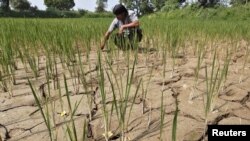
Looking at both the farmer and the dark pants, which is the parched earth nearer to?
the dark pants

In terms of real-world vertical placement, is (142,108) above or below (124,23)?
below

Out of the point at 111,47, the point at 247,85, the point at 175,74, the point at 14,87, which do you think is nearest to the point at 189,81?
the point at 175,74

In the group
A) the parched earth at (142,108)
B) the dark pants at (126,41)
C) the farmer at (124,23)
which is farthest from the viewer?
the farmer at (124,23)

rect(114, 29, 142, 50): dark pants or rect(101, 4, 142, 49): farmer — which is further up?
rect(101, 4, 142, 49): farmer

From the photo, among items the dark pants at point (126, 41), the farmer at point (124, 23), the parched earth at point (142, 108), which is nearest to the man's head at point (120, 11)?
the farmer at point (124, 23)

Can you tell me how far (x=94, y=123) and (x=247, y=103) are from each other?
95cm

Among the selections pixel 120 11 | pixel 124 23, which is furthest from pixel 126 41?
pixel 124 23

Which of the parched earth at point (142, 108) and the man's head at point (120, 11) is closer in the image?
the parched earth at point (142, 108)

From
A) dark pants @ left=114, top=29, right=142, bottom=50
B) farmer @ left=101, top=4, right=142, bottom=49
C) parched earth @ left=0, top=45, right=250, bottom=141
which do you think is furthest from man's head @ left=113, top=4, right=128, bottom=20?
parched earth @ left=0, top=45, right=250, bottom=141

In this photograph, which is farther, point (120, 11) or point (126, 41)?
point (120, 11)

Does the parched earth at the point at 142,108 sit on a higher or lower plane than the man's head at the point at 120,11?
lower

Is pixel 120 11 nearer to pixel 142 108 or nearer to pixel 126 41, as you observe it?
pixel 126 41

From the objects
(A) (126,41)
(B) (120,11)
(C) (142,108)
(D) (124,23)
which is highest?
(B) (120,11)

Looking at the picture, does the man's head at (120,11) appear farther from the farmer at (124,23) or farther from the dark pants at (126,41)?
the dark pants at (126,41)
